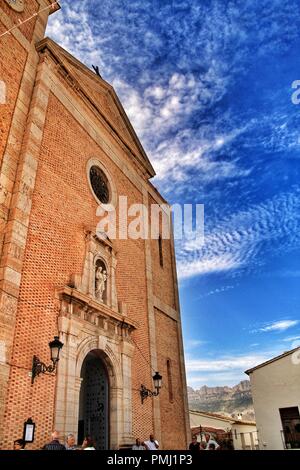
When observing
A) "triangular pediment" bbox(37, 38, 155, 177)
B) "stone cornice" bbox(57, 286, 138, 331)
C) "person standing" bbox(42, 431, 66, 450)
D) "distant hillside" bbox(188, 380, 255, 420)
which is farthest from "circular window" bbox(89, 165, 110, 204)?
"distant hillside" bbox(188, 380, 255, 420)

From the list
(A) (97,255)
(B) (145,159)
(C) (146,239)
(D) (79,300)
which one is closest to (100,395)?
(D) (79,300)

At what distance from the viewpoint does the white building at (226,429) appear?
2866 centimetres

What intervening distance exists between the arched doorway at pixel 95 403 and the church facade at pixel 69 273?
31 mm

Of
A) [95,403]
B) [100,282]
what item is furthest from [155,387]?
[100,282]

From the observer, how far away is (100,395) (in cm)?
1096

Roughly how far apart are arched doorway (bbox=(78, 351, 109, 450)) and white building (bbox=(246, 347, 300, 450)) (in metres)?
15.7

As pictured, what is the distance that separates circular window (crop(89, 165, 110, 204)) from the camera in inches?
516

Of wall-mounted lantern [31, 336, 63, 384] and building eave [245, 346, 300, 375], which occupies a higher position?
building eave [245, 346, 300, 375]

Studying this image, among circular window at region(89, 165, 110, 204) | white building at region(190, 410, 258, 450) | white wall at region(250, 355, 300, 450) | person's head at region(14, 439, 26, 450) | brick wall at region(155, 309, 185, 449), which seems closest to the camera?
person's head at region(14, 439, 26, 450)

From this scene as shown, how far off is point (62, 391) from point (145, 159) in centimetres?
1171

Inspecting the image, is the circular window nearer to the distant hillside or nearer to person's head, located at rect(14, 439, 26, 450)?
person's head, located at rect(14, 439, 26, 450)
